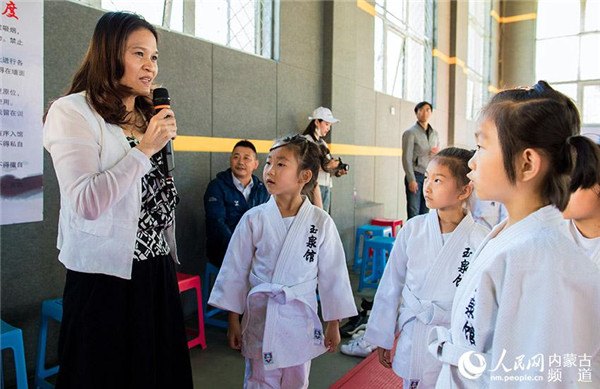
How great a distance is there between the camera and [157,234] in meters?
1.29

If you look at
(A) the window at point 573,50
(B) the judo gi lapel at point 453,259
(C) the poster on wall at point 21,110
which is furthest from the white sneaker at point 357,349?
(A) the window at point 573,50

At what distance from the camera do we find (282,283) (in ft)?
5.31

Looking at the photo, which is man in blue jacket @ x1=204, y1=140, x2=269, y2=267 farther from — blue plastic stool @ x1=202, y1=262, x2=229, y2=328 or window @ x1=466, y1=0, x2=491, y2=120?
window @ x1=466, y1=0, x2=491, y2=120

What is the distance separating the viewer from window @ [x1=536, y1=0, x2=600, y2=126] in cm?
995

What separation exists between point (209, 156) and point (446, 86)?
6.14m

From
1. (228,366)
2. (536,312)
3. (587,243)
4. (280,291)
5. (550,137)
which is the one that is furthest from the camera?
(228,366)

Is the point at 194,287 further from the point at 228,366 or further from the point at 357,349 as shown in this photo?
the point at 357,349

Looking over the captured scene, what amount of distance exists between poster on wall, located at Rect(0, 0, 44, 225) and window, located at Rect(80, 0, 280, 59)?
0.48 m

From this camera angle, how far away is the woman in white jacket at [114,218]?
1.10 meters

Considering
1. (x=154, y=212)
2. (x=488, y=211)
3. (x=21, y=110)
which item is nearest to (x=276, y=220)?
(x=154, y=212)

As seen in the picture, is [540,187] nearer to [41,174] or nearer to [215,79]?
[41,174]

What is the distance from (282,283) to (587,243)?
1040 mm

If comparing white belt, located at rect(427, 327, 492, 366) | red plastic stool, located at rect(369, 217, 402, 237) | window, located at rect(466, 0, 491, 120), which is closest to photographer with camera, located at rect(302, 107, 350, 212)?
red plastic stool, located at rect(369, 217, 402, 237)

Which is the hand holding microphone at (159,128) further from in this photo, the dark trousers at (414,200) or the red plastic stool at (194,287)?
the dark trousers at (414,200)
